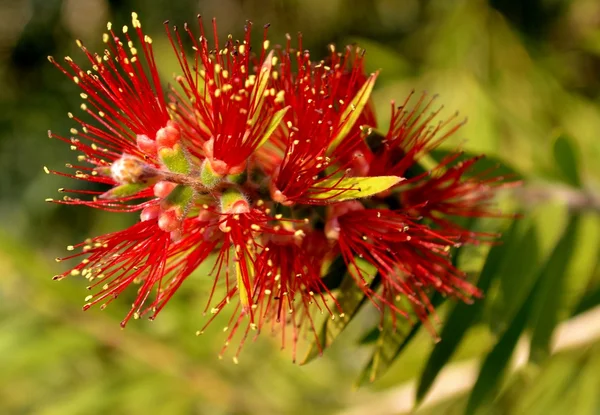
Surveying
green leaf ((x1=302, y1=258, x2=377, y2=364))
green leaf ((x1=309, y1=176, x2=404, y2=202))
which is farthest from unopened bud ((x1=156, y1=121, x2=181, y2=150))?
green leaf ((x1=302, y1=258, x2=377, y2=364))

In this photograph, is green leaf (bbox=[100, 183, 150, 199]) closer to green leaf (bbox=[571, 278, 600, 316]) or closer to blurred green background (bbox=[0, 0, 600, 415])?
blurred green background (bbox=[0, 0, 600, 415])

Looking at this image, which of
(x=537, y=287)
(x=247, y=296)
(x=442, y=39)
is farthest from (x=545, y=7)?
(x=247, y=296)

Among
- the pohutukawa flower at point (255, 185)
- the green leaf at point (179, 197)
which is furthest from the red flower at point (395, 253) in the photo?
the green leaf at point (179, 197)

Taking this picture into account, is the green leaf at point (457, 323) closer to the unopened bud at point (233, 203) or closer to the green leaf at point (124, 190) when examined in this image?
the unopened bud at point (233, 203)

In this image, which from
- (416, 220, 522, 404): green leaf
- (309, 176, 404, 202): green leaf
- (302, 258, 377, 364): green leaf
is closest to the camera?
(309, 176, 404, 202): green leaf

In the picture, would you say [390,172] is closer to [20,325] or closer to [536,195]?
[536,195]

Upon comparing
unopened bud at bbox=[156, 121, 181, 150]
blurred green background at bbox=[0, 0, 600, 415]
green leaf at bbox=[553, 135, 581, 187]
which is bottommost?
blurred green background at bbox=[0, 0, 600, 415]

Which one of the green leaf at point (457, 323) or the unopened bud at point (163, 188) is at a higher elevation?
the unopened bud at point (163, 188)
